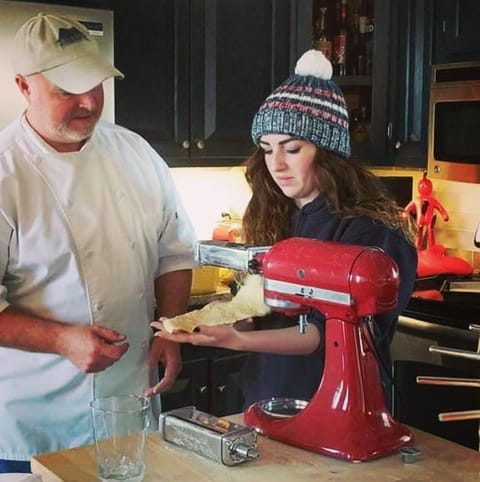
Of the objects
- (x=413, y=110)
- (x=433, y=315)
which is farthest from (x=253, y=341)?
(x=413, y=110)

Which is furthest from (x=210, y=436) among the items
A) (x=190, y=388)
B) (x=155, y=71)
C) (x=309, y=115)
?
(x=155, y=71)

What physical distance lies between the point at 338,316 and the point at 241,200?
227 cm

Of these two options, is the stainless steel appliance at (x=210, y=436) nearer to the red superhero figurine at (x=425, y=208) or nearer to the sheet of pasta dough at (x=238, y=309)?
the sheet of pasta dough at (x=238, y=309)

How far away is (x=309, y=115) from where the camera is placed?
182 centimetres

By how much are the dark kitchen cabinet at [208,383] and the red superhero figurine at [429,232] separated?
0.81 m

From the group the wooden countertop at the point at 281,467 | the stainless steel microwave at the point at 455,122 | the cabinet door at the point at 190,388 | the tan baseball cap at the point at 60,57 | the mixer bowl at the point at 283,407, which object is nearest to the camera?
the wooden countertop at the point at 281,467

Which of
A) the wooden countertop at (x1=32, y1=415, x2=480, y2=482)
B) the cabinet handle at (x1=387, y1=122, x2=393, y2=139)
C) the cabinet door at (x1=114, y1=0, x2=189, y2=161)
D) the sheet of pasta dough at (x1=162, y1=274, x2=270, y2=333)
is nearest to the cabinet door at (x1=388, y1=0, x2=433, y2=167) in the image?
the cabinet handle at (x1=387, y1=122, x2=393, y2=139)

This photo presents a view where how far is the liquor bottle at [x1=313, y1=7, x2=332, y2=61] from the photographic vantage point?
135 inches

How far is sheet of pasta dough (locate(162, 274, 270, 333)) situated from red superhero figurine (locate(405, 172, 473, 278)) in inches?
66.0

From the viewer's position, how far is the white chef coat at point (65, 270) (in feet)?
6.28

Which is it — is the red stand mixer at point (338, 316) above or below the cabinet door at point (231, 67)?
below

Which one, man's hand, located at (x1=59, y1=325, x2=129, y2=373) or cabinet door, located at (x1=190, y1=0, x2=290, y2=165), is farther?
cabinet door, located at (x1=190, y1=0, x2=290, y2=165)

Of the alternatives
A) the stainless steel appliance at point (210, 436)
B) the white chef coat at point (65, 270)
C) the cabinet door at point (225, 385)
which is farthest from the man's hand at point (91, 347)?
the cabinet door at point (225, 385)

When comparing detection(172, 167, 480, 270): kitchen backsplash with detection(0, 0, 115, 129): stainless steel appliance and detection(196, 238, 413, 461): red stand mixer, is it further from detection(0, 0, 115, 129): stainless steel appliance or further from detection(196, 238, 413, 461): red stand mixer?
detection(196, 238, 413, 461): red stand mixer
